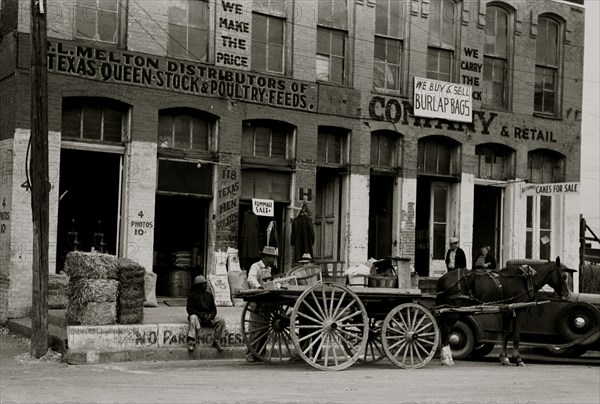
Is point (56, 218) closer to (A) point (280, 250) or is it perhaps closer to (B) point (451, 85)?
(A) point (280, 250)

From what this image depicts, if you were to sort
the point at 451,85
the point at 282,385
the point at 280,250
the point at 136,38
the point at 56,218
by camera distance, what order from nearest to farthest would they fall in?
the point at 282,385, the point at 56,218, the point at 136,38, the point at 280,250, the point at 451,85

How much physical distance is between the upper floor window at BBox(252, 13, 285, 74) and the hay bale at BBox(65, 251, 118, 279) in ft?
25.4

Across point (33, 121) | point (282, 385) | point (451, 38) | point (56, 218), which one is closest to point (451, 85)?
point (451, 38)

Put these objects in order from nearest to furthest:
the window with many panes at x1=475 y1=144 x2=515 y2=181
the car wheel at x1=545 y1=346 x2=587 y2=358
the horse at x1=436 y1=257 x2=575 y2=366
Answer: the horse at x1=436 y1=257 x2=575 y2=366 < the car wheel at x1=545 y1=346 x2=587 y2=358 < the window with many panes at x1=475 y1=144 x2=515 y2=181

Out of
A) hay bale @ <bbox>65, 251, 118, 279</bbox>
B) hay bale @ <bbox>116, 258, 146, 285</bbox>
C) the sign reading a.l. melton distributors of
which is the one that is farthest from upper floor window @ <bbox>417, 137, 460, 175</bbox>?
hay bale @ <bbox>65, 251, 118, 279</bbox>

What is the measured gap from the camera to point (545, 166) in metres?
27.8

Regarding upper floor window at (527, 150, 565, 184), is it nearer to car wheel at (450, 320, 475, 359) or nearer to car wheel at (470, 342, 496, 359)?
car wheel at (470, 342, 496, 359)

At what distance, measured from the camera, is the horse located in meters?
16.3

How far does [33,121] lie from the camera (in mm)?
15250

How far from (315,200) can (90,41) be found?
7.01 m

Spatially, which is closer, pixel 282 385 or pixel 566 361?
pixel 282 385

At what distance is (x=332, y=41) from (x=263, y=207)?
187 inches

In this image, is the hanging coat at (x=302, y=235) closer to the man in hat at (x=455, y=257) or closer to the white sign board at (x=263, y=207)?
the white sign board at (x=263, y=207)

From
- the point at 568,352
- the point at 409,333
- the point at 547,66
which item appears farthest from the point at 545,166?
the point at 409,333
